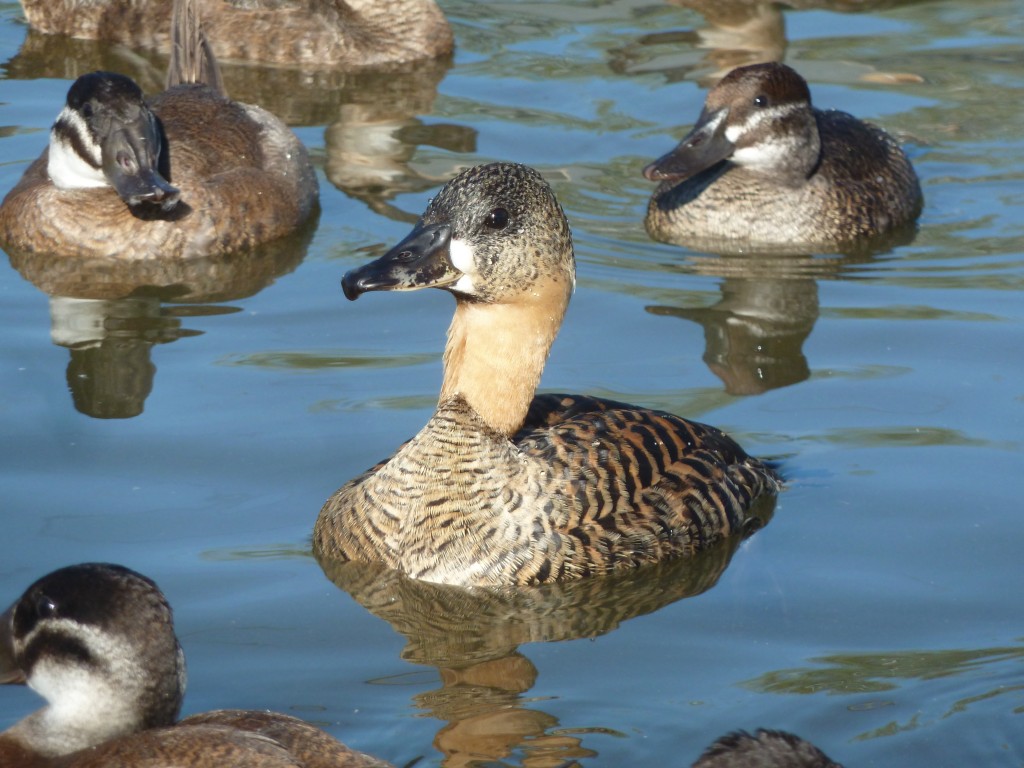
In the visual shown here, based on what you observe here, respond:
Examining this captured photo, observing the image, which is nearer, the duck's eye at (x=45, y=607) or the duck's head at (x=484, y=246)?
the duck's eye at (x=45, y=607)

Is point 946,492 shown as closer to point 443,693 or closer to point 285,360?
point 443,693

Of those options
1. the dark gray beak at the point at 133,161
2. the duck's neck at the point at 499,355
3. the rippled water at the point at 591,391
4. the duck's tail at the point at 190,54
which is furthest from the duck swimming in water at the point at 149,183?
the duck's neck at the point at 499,355

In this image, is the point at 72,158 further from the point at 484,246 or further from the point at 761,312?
the point at 484,246

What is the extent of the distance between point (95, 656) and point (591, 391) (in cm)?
413

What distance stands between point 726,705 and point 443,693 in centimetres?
94

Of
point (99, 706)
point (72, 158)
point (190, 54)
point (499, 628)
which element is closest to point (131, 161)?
point (72, 158)

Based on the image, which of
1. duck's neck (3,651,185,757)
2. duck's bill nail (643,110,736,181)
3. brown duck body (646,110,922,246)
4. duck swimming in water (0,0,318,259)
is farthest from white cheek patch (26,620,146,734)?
brown duck body (646,110,922,246)

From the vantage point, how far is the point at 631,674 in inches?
261

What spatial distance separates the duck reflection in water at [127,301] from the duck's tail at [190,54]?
1.55 meters

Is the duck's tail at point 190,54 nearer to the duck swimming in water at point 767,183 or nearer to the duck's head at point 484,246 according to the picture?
the duck swimming in water at point 767,183

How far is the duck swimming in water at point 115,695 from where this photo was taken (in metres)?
5.16

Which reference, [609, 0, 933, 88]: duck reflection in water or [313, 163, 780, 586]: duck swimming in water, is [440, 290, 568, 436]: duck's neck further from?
[609, 0, 933, 88]: duck reflection in water

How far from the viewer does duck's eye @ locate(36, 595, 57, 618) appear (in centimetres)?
530

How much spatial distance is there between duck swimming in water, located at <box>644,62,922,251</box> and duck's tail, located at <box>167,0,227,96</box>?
3016 mm
